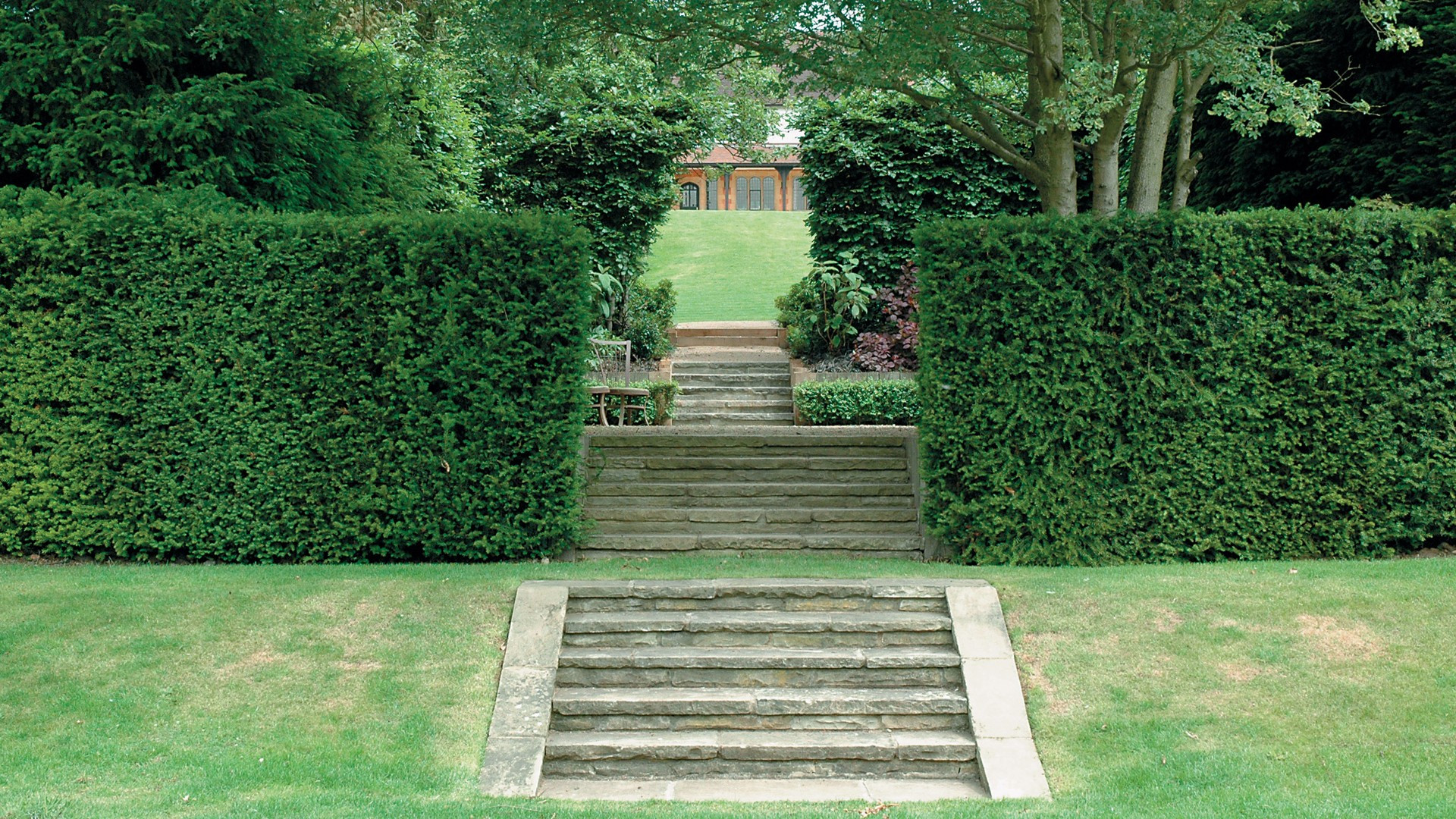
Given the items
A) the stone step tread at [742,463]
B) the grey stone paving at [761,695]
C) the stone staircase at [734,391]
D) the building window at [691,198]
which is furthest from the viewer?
the building window at [691,198]

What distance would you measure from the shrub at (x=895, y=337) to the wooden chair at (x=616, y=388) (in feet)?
12.2

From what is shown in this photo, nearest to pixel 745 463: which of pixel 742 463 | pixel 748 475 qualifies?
pixel 742 463

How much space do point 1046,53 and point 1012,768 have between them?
7429 mm

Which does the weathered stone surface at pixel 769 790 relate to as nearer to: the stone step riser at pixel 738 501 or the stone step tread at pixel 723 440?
the stone step riser at pixel 738 501

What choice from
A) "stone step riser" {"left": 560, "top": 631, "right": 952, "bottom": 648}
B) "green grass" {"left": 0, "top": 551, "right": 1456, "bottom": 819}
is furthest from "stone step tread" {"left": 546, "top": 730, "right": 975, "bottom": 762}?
"stone step riser" {"left": 560, "top": 631, "right": 952, "bottom": 648}

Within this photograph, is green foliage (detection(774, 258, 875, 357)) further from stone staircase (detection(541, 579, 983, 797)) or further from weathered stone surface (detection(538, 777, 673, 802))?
weathered stone surface (detection(538, 777, 673, 802))

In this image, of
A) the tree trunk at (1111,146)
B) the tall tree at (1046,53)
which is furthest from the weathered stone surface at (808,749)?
the tree trunk at (1111,146)

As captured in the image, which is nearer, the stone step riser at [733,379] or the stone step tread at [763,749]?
the stone step tread at [763,749]

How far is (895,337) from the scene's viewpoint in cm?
1755

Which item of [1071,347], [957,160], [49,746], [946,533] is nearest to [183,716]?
[49,746]

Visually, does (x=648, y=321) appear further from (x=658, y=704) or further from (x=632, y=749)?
(x=632, y=749)

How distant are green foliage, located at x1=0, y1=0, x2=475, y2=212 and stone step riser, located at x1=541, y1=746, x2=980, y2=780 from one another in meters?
7.55

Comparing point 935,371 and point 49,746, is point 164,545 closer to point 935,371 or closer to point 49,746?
point 49,746

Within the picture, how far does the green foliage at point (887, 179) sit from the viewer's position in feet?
62.9
